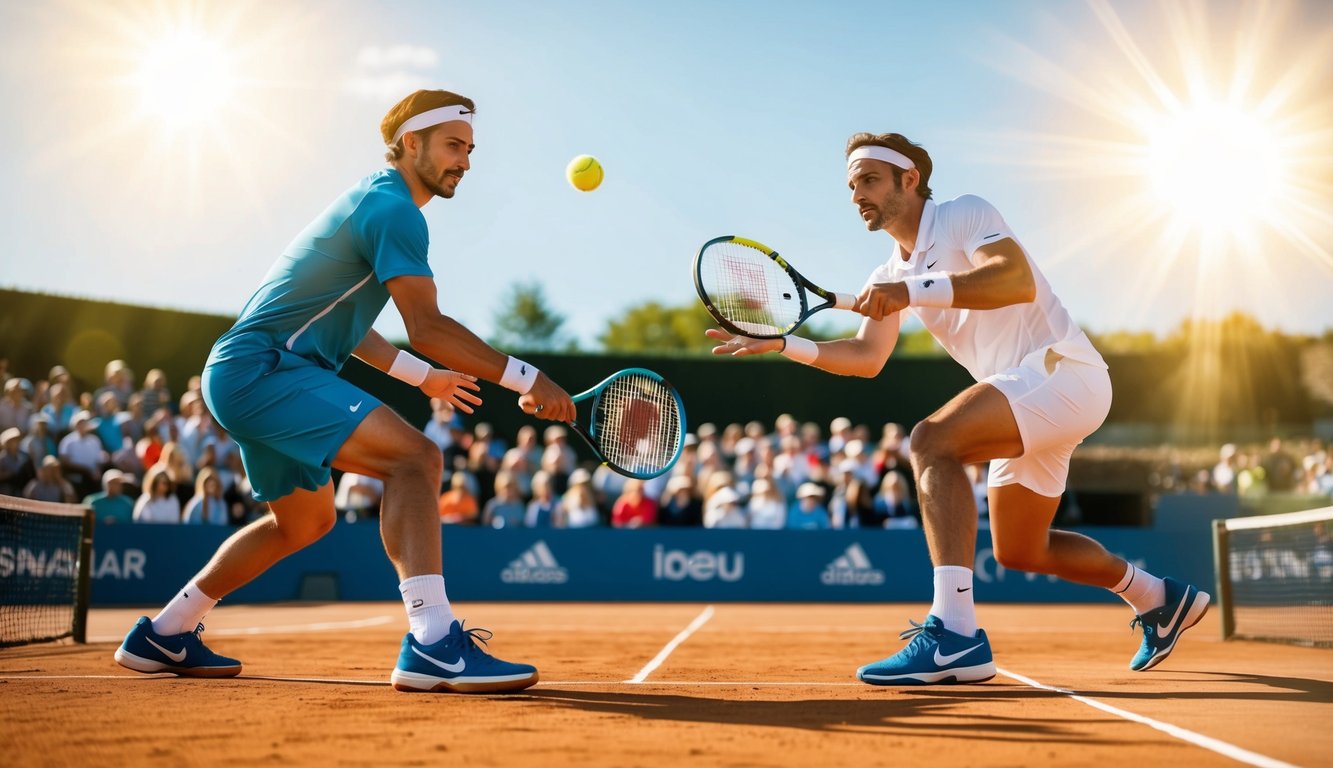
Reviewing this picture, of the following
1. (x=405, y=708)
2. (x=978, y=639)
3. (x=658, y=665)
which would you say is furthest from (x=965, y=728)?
(x=658, y=665)

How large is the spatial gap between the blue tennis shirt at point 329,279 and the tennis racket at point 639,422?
1003mm

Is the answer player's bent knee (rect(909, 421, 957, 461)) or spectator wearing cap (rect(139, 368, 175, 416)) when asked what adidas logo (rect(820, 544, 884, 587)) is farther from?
player's bent knee (rect(909, 421, 957, 461))

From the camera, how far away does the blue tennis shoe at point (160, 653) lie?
Answer: 4.80m

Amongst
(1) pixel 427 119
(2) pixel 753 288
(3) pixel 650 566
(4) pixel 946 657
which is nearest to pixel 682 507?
(3) pixel 650 566

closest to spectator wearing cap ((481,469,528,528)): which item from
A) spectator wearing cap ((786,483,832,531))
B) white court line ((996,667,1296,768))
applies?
spectator wearing cap ((786,483,832,531))

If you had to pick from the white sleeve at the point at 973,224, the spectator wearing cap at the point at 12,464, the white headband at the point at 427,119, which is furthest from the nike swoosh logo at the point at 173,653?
the spectator wearing cap at the point at 12,464

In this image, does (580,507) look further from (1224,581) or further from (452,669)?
(452,669)

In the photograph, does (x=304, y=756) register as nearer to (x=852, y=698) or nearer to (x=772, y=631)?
(x=852, y=698)

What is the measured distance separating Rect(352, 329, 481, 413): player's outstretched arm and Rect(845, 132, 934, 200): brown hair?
1.86 metres

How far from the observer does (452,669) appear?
4090 mm

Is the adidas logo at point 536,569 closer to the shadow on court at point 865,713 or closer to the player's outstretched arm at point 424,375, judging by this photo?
the player's outstretched arm at point 424,375

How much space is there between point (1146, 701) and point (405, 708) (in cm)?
238

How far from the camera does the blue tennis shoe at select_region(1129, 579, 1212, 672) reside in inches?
201

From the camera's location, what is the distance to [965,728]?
3.39 metres
